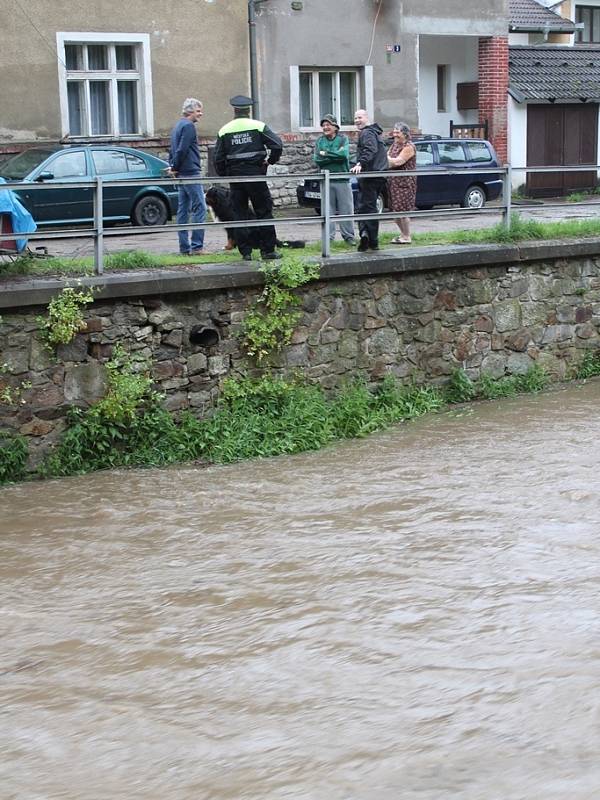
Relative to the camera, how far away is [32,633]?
21.4 feet

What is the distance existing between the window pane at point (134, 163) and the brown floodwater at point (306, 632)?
9.86 meters

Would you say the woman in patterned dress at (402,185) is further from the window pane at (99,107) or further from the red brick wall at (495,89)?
the red brick wall at (495,89)

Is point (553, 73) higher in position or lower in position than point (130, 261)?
higher

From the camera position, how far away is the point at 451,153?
22703 millimetres

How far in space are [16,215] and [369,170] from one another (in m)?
4.01

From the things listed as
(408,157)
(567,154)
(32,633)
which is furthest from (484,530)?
(567,154)

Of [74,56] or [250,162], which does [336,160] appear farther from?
[74,56]

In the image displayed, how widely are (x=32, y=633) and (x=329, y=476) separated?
11.8 ft

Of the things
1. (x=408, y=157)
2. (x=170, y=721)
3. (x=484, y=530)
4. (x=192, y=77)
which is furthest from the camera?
(x=192, y=77)

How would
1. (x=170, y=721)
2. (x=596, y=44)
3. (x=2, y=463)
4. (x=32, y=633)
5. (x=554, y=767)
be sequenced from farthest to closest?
(x=596, y=44) → (x=2, y=463) → (x=32, y=633) → (x=170, y=721) → (x=554, y=767)

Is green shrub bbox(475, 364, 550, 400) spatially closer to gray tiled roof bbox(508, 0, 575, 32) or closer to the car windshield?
the car windshield

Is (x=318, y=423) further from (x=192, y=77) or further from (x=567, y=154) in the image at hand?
(x=567, y=154)

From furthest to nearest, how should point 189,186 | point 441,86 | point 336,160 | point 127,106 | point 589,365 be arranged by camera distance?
point 441,86
point 127,106
point 336,160
point 589,365
point 189,186

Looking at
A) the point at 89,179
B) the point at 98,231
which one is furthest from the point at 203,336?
the point at 89,179
